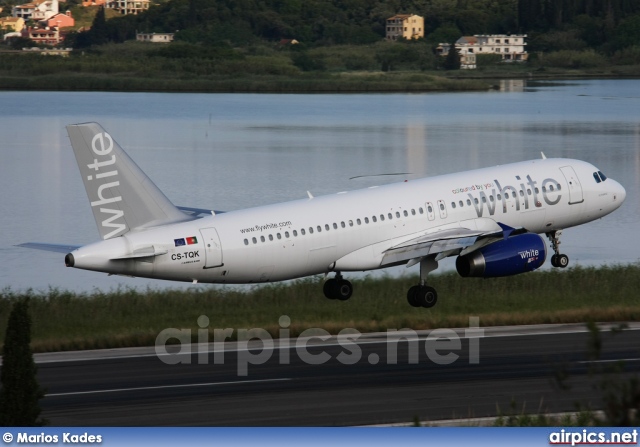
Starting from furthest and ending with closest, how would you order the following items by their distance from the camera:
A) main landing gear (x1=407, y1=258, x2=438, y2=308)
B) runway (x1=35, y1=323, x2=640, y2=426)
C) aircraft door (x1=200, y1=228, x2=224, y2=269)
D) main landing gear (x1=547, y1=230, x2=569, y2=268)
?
main landing gear (x1=547, y1=230, x2=569, y2=268), main landing gear (x1=407, y1=258, x2=438, y2=308), aircraft door (x1=200, y1=228, x2=224, y2=269), runway (x1=35, y1=323, x2=640, y2=426)

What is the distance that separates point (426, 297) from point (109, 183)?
12.9m

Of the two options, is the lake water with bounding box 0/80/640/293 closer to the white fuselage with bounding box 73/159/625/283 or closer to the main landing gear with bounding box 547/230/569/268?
the main landing gear with bounding box 547/230/569/268

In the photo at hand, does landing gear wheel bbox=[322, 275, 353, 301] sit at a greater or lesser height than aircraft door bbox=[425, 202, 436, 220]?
lesser

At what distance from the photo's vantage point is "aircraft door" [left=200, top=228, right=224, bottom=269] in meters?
41.7

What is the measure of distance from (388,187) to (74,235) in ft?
110

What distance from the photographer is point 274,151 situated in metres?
123

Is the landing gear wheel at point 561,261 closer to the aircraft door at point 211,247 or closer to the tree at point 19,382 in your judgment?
the aircraft door at point 211,247

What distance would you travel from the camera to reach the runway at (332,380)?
97.9 feet

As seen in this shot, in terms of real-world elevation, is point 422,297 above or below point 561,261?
above

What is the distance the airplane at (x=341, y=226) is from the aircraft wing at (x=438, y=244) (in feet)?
0.15

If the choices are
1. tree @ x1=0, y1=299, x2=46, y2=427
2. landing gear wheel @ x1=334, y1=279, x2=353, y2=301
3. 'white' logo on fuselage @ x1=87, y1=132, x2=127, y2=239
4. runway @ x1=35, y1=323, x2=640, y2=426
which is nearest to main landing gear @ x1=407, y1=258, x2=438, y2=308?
landing gear wheel @ x1=334, y1=279, x2=353, y2=301

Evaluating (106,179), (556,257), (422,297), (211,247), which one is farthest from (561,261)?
(106,179)

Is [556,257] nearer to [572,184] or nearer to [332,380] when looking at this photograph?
[572,184]

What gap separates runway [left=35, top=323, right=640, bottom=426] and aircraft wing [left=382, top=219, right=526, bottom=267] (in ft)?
12.9
